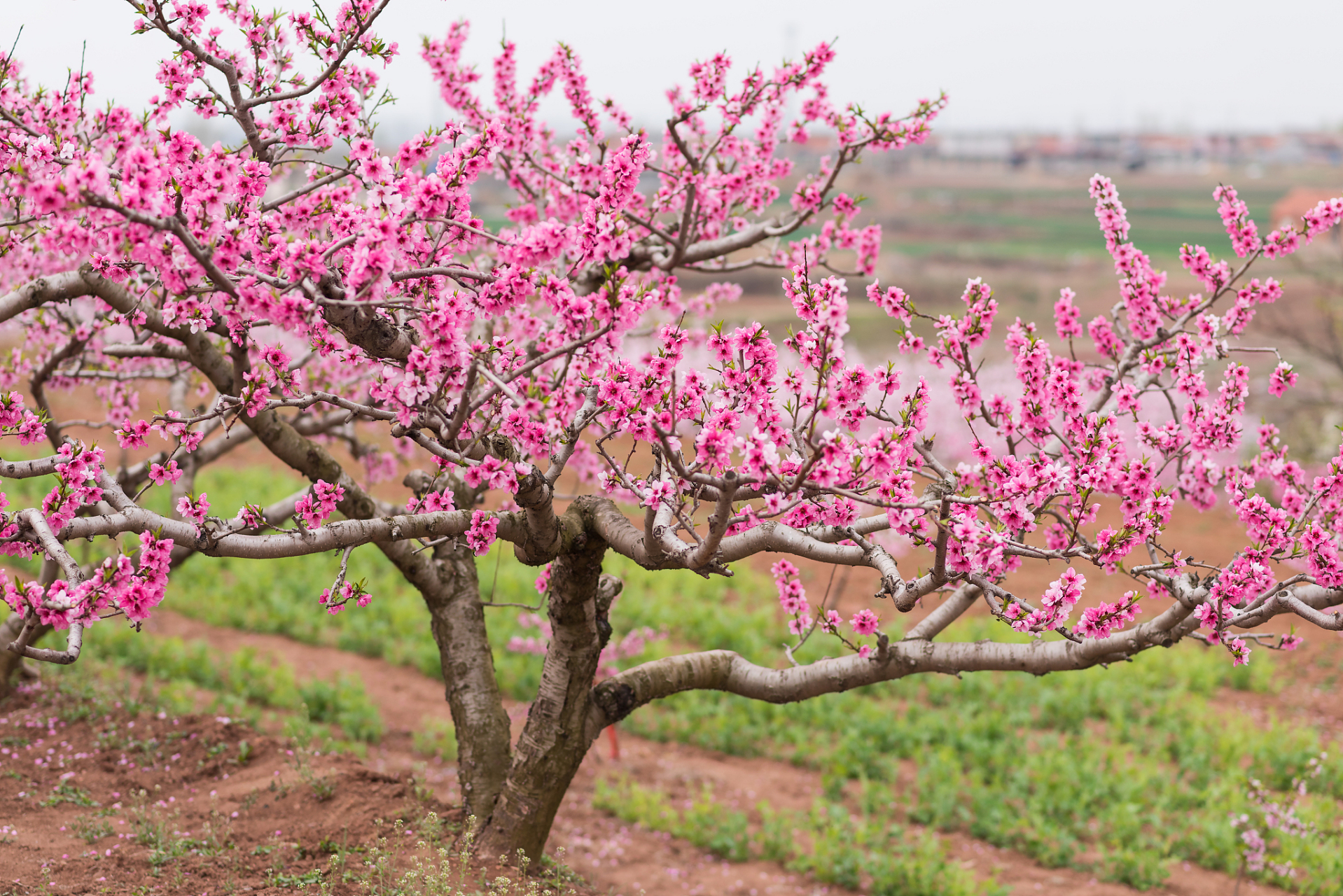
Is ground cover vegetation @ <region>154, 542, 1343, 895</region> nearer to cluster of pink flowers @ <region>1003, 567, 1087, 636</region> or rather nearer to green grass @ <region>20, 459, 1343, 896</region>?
green grass @ <region>20, 459, 1343, 896</region>

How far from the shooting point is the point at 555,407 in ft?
14.9

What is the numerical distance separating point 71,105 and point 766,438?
146 inches

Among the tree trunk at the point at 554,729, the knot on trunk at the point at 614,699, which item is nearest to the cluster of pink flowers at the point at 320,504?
the tree trunk at the point at 554,729

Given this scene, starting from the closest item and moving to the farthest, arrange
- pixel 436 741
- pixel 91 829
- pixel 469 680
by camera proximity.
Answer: pixel 91 829 → pixel 469 680 → pixel 436 741

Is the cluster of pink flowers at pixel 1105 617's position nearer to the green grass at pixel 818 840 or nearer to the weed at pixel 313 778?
the green grass at pixel 818 840

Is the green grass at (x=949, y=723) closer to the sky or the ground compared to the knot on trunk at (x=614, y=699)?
closer to the ground

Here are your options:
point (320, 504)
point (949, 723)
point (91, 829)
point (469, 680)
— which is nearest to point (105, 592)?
point (320, 504)

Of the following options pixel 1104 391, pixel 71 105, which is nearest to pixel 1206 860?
pixel 1104 391

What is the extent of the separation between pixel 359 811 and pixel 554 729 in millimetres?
1395

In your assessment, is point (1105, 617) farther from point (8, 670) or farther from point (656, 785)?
point (8, 670)

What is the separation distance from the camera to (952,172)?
2525 inches

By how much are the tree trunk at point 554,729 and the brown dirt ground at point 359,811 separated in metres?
0.61

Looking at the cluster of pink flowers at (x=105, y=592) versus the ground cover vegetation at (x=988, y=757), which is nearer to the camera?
the cluster of pink flowers at (x=105, y=592)

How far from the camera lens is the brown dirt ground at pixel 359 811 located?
489 cm
